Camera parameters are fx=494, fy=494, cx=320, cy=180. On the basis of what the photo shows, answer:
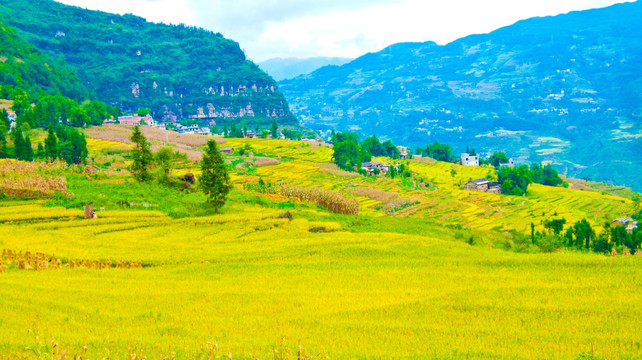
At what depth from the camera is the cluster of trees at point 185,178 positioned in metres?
41.2

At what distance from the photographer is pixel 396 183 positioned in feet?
322

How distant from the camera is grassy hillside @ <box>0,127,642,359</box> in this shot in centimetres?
1307

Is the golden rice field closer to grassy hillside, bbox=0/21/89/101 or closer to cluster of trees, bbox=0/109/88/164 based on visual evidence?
cluster of trees, bbox=0/109/88/164

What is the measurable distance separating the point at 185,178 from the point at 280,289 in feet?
132

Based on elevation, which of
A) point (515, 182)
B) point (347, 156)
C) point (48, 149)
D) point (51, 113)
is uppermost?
point (51, 113)

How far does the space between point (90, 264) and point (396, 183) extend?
78472 mm

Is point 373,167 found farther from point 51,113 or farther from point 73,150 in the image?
point 51,113

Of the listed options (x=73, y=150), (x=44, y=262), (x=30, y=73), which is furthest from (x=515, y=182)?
(x=30, y=73)

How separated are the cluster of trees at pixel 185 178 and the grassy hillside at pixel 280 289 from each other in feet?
8.05

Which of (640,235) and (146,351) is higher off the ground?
(146,351)

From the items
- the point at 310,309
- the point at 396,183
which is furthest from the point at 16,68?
the point at 310,309

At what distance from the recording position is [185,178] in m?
57.1

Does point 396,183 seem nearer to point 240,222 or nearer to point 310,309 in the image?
point 240,222

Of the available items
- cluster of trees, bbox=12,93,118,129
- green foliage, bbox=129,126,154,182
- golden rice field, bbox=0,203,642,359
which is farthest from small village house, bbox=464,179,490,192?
cluster of trees, bbox=12,93,118,129
